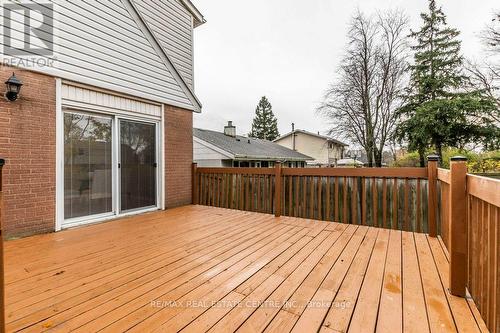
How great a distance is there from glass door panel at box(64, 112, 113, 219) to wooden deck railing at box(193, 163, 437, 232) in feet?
6.98

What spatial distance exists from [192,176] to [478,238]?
16.5ft

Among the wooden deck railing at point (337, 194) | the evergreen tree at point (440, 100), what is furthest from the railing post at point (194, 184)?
the evergreen tree at point (440, 100)

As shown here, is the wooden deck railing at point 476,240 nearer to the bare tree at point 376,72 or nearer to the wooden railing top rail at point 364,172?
the wooden railing top rail at point 364,172

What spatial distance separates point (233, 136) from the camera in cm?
1752

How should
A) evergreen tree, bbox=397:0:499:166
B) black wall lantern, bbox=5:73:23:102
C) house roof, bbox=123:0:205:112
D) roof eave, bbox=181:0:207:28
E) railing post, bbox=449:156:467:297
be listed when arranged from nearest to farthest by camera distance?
railing post, bbox=449:156:467:297 → black wall lantern, bbox=5:73:23:102 → house roof, bbox=123:0:205:112 → roof eave, bbox=181:0:207:28 → evergreen tree, bbox=397:0:499:166

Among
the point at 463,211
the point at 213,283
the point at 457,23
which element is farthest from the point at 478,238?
the point at 457,23

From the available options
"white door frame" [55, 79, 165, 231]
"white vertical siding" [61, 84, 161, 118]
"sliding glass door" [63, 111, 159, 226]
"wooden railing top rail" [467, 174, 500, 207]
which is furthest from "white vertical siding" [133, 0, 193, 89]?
"wooden railing top rail" [467, 174, 500, 207]

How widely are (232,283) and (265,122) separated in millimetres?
36774

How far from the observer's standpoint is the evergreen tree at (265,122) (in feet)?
124

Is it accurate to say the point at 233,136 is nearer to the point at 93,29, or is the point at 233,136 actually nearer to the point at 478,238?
the point at 93,29

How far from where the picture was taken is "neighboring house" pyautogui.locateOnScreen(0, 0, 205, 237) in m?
3.16

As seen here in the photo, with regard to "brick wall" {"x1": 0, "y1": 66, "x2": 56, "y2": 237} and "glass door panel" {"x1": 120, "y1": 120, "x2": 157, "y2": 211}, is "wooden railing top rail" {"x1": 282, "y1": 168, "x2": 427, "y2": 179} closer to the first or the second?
"glass door panel" {"x1": 120, "y1": 120, "x2": 157, "y2": 211}

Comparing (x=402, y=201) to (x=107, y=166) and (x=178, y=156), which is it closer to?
(x=178, y=156)

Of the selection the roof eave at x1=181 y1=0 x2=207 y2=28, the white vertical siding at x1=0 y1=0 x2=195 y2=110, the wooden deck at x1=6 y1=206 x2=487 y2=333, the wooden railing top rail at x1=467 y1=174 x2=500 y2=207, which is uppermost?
the roof eave at x1=181 y1=0 x2=207 y2=28
